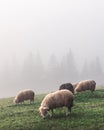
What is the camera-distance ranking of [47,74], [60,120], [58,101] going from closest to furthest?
[60,120]
[58,101]
[47,74]

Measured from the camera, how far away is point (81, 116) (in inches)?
1075

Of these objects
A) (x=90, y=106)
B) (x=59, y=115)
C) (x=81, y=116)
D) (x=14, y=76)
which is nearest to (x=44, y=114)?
(x=59, y=115)

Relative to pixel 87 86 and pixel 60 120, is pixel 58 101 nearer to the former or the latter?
pixel 60 120

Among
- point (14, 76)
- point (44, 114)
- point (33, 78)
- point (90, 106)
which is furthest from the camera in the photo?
point (14, 76)

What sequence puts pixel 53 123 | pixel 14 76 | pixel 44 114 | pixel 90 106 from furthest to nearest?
1. pixel 14 76
2. pixel 90 106
3. pixel 44 114
4. pixel 53 123

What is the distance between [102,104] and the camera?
106 feet

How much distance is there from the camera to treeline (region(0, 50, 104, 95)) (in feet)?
493

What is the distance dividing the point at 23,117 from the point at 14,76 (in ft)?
451

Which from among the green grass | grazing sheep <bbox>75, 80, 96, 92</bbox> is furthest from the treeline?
the green grass

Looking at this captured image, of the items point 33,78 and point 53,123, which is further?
point 33,78

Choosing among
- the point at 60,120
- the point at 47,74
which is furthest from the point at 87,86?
the point at 47,74

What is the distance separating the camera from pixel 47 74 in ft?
509

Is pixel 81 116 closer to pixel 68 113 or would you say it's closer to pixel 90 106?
pixel 68 113

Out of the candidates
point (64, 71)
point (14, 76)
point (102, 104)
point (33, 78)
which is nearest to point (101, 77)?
point (64, 71)
